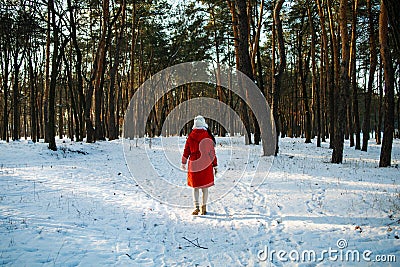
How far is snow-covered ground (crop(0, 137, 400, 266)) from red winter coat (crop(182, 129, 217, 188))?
79cm

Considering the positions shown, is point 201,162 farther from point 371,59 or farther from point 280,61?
point 371,59

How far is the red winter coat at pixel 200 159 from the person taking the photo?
20.2 feet

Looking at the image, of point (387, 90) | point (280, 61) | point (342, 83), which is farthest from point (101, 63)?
point (387, 90)

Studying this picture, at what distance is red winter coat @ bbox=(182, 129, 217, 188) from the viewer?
6.14 metres

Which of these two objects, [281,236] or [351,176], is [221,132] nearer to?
[351,176]

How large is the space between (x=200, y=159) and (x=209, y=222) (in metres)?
1.34

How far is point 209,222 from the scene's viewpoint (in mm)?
5789

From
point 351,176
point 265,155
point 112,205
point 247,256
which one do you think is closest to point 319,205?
point 247,256

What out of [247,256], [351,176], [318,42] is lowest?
[247,256]

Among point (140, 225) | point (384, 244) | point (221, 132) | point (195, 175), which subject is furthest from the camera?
point (221, 132)

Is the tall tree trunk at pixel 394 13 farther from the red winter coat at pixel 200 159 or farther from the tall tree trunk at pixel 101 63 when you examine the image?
the tall tree trunk at pixel 101 63

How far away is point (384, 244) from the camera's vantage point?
14.2 ft

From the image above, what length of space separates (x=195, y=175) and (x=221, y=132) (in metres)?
39.0

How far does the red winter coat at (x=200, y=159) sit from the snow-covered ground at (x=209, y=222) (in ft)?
2.61
